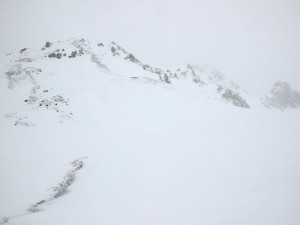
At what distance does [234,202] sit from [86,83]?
27.5 m

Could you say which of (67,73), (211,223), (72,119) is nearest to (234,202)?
(211,223)

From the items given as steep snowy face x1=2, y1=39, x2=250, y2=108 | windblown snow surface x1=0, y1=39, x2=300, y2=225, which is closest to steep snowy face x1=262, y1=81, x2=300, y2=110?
steep snowy face x1=2, y1=39, x2=250, y2=108

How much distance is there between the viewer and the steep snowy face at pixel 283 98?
344ft

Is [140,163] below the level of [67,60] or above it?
below

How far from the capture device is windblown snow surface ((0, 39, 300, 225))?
836 cm

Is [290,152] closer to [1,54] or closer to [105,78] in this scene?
[105,78]

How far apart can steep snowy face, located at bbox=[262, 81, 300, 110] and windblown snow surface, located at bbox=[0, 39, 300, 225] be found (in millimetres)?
92238

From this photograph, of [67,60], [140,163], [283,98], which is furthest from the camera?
[283,98]

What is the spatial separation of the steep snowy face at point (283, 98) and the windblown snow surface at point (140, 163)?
92238mm

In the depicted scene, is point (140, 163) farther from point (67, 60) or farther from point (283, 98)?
point (283, 98)

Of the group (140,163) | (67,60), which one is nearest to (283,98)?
(67,60)

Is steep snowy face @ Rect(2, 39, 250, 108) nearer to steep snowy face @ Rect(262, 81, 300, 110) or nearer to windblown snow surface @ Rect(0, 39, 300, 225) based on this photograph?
windblown snow surface @ Rect(0, 39, 300, 225)

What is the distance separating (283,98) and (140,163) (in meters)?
114

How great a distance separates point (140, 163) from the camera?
12.9 meters
